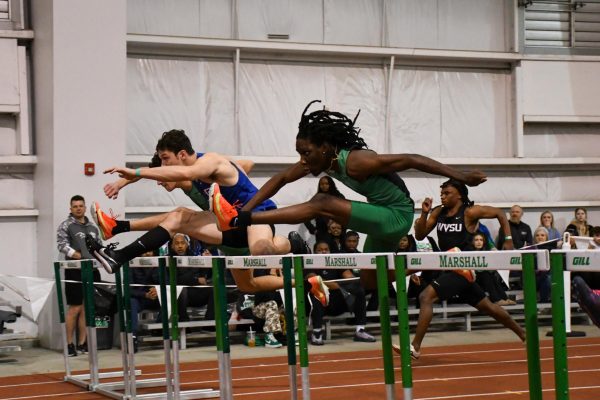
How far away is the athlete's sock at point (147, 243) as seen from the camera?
274 inches

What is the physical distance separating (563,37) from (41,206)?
8.49m

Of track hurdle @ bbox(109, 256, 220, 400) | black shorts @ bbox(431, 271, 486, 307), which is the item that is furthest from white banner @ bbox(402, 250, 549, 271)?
black shorts @ bbox(431, 271, 486, 307)

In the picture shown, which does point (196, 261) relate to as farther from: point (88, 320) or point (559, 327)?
point (559, 327)

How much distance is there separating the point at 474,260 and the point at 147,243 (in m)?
3.25

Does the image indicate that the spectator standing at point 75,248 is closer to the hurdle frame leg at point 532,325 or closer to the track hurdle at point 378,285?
the track hurdle at point 378,285

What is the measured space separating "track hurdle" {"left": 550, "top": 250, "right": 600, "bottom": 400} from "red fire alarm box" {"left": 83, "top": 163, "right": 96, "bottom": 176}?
8.97 meters

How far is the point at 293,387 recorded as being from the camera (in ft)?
18.1

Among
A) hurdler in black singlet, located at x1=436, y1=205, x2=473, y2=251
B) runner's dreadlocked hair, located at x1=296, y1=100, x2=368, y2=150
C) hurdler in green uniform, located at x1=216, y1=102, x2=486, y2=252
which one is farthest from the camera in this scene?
hurdler in black singlet, located at x1=436, y1=205, x2=473, y2=251

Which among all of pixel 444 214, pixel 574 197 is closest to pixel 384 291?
pixel 444 214

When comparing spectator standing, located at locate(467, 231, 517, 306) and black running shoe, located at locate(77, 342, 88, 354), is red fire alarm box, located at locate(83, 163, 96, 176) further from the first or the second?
spectator standing, located at locate(467, 231, 517, 306)

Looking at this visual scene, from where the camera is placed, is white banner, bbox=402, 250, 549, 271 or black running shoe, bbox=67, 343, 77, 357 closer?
white banner, bbox=402, 250, 549, 271

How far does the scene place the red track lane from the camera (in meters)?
7.91

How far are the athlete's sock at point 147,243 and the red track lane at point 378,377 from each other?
1555 millimetres

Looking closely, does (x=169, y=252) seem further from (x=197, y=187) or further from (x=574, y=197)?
(x=574, y=197)
